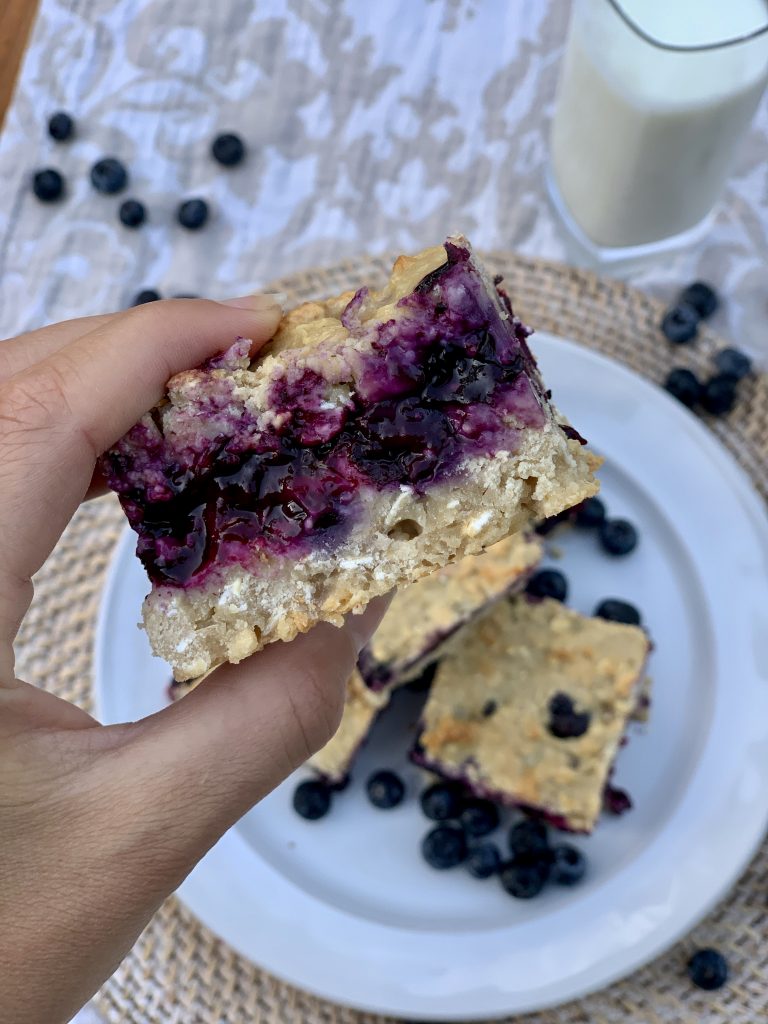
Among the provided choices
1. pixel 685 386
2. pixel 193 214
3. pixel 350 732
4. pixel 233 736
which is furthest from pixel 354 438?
pixel 193 214

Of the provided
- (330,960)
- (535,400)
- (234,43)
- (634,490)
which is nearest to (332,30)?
(234,43)

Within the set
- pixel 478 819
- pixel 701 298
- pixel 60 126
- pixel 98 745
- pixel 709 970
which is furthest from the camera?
pixel 60 126

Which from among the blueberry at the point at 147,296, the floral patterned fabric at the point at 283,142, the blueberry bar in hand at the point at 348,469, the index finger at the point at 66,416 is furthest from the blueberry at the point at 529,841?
the blueberry at the point at 147,296

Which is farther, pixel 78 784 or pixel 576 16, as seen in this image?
pixel 576 16

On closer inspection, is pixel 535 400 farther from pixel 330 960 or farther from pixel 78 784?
pixel 330 960

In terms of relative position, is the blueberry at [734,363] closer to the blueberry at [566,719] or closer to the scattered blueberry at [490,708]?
the blueberry at [566,719]

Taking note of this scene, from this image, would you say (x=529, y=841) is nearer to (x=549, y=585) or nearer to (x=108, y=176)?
(x=549, y=585)

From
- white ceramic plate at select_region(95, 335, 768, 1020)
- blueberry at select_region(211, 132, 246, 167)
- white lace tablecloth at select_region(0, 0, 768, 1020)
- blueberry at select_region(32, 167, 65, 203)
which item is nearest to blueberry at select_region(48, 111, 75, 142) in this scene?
white lace tablecloth at select_region(0, 0, 768, 1020)
